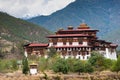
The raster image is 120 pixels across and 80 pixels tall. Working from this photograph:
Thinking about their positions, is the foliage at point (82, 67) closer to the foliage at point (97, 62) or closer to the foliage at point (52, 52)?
the foliage at point (97, 62)

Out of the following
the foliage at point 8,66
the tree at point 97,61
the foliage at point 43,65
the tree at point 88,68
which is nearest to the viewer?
the tree at point 88,68

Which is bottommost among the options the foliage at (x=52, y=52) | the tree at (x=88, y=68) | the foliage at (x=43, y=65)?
the tree at (x=88, y=68)

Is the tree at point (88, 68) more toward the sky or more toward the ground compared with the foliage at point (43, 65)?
more toward the ground

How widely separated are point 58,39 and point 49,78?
25.9 metres

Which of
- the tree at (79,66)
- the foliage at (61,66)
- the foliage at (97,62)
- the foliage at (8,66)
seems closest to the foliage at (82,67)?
the tree at (79,66)

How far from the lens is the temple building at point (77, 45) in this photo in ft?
365

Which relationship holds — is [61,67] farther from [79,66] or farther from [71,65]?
[79,66]

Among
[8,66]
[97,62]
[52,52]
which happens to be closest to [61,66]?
[97,62]

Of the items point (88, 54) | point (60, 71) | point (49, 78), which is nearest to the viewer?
point (49, 78)

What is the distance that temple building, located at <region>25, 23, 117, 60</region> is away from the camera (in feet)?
365

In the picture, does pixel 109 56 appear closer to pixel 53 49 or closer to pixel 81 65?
pixel 53 49

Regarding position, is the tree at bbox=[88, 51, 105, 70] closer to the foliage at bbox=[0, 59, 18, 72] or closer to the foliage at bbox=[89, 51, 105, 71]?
the foliage at bbox=[89, 51, 105, 71]

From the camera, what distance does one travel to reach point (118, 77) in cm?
9175

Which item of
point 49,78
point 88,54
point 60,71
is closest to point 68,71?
point 60,71
